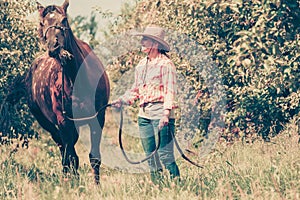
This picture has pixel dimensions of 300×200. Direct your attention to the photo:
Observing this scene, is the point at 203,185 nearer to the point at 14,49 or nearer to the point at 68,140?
the point at 68,140

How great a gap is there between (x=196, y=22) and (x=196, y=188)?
3.77 m

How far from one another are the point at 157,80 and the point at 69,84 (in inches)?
73.0

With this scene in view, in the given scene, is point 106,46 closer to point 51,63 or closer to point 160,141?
point 51,63

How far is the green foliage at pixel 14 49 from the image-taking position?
11312 millimetres

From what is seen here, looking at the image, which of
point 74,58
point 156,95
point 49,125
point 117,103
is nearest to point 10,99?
point 49,125

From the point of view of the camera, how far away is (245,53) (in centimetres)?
728

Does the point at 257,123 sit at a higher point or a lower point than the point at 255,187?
higher

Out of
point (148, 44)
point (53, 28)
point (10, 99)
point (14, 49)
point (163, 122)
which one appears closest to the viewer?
point (163, 122)

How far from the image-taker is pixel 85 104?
9.46m

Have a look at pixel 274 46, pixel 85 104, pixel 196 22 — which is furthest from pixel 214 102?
pixel 274 46

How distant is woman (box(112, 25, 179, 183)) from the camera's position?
7.89m

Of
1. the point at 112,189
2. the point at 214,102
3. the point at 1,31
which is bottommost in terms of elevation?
the point at 112,189

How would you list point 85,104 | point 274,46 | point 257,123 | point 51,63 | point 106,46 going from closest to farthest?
1. point 274,46
2. point 85,104
3. point 51,63
4. point 257,123
5. point 106,46

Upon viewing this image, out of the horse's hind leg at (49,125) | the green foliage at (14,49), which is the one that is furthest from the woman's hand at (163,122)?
the horse's hind leg at (49,125)
